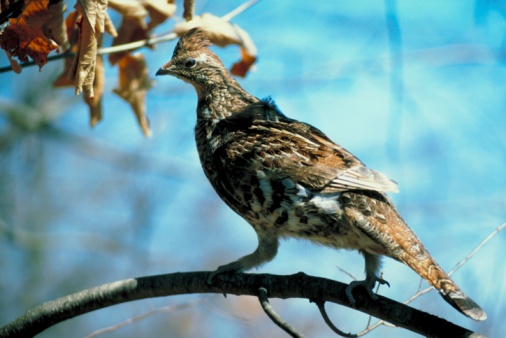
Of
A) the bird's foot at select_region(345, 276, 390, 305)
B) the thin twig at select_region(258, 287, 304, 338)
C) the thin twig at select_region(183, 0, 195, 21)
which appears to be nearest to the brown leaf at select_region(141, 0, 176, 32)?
the thin twig at select_region(183, 0, 195, 21)

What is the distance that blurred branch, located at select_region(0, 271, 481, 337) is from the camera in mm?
3629

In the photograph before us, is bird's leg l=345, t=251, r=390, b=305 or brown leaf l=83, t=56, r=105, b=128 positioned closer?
bird's leg l=345, t=251, r=390, b=305

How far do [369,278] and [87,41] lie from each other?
2007mm

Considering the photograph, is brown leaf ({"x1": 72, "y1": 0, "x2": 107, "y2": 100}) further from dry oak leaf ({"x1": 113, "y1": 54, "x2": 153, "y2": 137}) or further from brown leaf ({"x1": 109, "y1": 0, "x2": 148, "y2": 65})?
dry oak leaf ({"x1": 113, "y1": 54, "x2": 153, "y2": 137})

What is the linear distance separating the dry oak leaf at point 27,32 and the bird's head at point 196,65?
5.51 feet

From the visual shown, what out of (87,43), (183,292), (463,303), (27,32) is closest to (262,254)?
(183,292)

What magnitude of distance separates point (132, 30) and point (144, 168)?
575cm

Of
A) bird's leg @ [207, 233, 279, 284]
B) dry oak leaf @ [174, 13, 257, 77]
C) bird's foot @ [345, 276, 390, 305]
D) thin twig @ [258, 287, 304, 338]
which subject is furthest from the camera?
bird's leg @ [207, 233, 279, 284]

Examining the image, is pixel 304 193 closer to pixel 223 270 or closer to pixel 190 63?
pixel 223 270

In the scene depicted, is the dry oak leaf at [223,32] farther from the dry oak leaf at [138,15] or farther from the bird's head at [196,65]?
the bird's head at [196,65]

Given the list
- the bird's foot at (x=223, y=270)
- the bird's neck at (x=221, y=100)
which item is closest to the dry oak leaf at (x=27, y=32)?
the bird's foot at (x=223, y=270)

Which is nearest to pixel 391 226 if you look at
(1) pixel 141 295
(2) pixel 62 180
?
(1) pixel 141 295

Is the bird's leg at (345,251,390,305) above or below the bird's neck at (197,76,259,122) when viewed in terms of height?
below

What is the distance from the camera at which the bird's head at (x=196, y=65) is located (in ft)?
16.9
